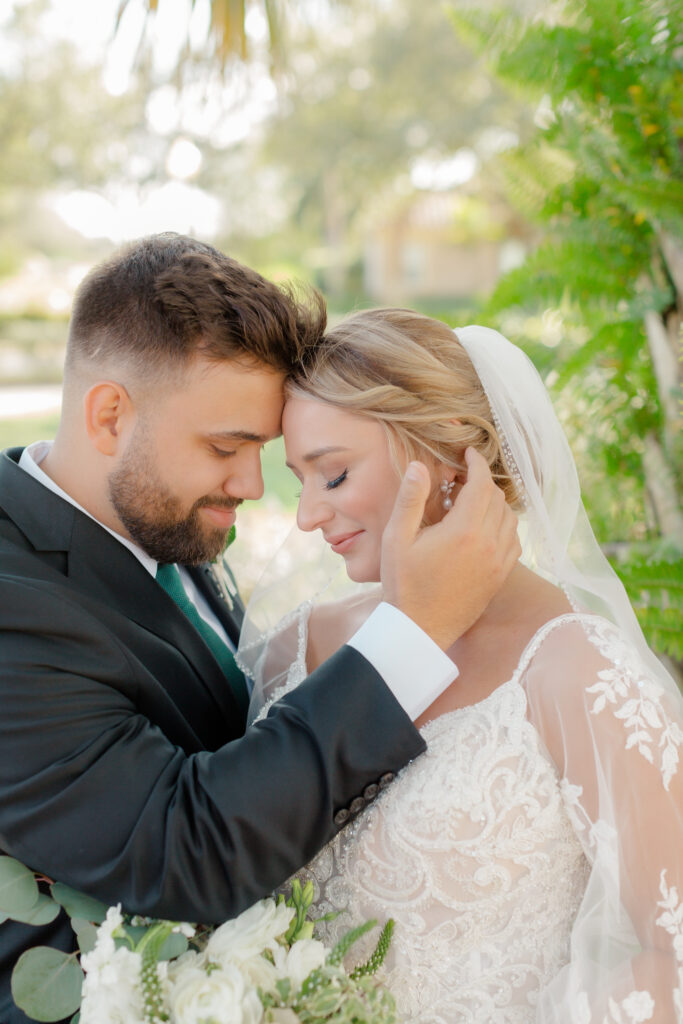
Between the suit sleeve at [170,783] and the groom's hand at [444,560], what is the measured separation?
0.69ft

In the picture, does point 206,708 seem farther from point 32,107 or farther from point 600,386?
point 32,107

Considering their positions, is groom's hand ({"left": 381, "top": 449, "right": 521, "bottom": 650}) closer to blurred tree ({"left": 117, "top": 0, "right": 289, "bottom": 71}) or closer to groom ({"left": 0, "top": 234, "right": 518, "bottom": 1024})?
groom ({"left": 0, "top": 234, "right": 518, "bottom": 1024})

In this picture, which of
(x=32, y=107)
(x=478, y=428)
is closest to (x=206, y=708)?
(x=478, y=428)

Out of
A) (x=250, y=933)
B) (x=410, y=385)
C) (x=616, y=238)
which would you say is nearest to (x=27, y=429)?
(x=616, y=238)

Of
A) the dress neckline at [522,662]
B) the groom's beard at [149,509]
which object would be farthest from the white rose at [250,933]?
the groom's beard at [149,509]

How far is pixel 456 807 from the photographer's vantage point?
2.12m

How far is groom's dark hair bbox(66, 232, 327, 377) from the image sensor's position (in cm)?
241

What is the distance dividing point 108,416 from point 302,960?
4.72ft

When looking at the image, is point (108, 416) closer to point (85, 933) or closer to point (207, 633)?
point (207, 633)

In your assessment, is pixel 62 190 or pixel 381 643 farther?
pixel 62 190

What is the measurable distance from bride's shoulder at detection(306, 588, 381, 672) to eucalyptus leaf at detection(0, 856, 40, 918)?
3.50ft

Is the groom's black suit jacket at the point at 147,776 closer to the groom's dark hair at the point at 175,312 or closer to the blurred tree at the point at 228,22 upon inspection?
the groom's dark hair at the point at 175,312

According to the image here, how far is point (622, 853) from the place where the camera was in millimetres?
2025

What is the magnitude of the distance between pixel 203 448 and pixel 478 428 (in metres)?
0.79
